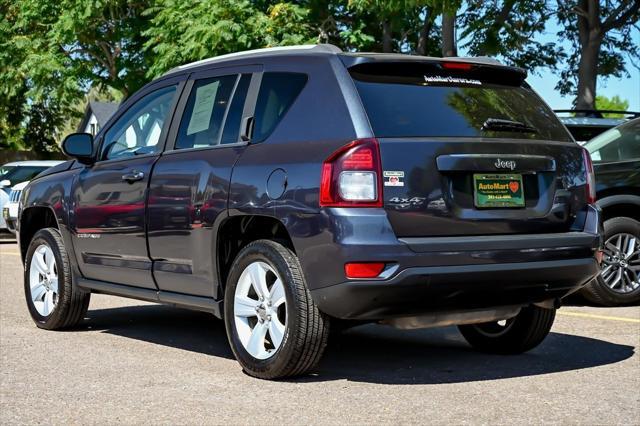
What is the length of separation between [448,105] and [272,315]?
1530 mm

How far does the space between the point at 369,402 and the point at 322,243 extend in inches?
33.4

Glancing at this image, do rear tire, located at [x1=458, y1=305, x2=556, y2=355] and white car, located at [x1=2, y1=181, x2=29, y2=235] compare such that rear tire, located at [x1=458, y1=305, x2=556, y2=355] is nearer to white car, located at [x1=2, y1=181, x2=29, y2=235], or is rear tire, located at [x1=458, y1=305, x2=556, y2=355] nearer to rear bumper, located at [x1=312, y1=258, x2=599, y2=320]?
rear bumper, located at [x1=312, y1=258, x2=599, y2=320]

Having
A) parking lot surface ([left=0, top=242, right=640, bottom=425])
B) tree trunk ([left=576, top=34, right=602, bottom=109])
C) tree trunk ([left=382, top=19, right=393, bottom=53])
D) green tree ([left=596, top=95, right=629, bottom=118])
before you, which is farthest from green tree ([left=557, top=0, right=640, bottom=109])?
green tree ([left=596, top=95, right=629, bottom=118])

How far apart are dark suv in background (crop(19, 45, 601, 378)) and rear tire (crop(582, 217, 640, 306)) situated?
277 centimetres

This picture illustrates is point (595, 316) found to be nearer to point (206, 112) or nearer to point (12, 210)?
point (206, 112)

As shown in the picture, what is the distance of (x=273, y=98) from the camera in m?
6.48

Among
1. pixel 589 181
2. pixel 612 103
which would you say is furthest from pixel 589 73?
pixel 612 103

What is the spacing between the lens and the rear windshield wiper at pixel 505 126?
6227 mm

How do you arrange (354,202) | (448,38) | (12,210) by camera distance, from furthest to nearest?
1. (448,38)
2. (12,210)
3. (354,202)

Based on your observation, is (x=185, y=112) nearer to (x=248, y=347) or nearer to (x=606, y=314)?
(x=248, y=347)

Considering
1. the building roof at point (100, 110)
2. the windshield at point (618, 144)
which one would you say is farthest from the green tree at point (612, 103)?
the windshield at point (618, 144)

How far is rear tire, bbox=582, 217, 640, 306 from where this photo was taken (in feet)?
32.1

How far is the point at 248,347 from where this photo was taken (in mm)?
6328

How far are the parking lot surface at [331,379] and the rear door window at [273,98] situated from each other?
1.45 metres
